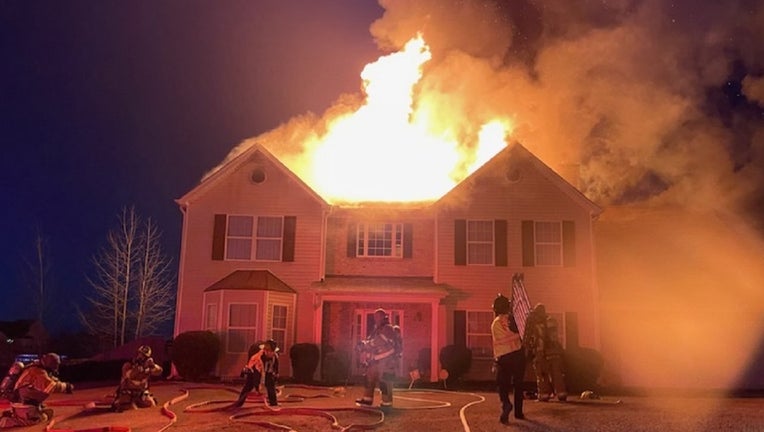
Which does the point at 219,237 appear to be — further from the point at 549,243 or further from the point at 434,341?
the point at 549,243

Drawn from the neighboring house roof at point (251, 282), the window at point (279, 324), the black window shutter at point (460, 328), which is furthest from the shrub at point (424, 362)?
the neighboring house roof at point (251, 282)

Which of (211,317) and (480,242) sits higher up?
(480,242)

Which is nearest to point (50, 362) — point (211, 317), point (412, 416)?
point (412, 416)

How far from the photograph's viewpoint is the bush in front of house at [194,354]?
779 inches

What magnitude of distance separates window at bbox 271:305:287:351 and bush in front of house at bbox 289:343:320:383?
78 centimetres

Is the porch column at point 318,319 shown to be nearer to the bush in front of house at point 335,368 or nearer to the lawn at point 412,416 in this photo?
the bush in front of house at point 335,368

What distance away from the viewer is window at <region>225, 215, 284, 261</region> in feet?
72.1

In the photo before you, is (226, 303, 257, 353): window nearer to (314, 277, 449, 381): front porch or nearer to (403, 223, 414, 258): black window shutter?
(314, 277, 449, 381): front porch

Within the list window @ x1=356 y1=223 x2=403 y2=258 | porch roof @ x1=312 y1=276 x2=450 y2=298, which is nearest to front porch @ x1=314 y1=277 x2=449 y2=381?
porch roof @ x1=312 y1=276 x2=450 y2=298

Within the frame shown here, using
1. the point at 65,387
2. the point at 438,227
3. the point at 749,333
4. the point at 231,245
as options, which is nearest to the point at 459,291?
the point at 438,227

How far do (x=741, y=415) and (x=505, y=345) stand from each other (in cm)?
440

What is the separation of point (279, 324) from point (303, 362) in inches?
62.3

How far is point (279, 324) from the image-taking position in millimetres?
21250

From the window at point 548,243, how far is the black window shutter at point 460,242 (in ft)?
7.16
